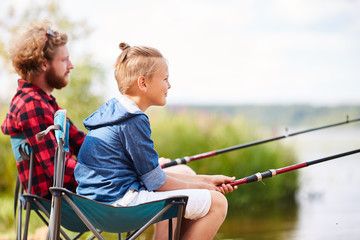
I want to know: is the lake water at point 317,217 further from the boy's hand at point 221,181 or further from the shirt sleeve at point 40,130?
the shirt sleeve at point 40,130

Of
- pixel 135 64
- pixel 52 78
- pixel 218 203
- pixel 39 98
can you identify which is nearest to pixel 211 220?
pixel 218 203

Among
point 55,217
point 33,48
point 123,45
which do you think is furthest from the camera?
point 33,48

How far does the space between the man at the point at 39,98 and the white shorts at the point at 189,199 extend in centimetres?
48

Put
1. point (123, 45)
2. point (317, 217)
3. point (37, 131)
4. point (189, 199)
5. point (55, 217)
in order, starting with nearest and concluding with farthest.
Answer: point (55, 217)
point (189, 199)
point (123, 45)
point (37, 131)
point (317, 217)

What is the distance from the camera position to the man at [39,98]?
7.35 feet

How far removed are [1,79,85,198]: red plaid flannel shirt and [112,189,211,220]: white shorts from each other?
1.57 ft

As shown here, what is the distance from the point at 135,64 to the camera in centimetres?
200

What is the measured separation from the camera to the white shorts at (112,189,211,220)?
1.84m

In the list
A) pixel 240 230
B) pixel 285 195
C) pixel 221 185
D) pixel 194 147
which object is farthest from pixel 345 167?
pixel 221 185

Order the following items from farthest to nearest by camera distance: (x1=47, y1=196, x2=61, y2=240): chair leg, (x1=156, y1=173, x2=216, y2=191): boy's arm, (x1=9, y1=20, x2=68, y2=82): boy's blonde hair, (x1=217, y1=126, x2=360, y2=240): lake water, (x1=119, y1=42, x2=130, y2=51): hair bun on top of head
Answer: (x1=217, y1=126, x2=360, y2=240): lake water < (x1=9, y1=20, x2=68, y2=82): boy's blonde hair < (x1=119, y1=42, x2=130, y2=51): hair bun on top of head < (x1=156, y1=173, x2=216, y2=191): boy's arm < (x1=47, y1=196, x2=61, y2=240): chair leg

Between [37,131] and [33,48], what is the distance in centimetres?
45

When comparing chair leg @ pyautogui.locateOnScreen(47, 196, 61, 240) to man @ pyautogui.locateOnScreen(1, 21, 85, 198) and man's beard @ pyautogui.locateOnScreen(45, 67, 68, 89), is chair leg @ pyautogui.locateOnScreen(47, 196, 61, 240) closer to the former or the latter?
man @ pyautogui.locateOnScreen(1, 21, 85, 198)

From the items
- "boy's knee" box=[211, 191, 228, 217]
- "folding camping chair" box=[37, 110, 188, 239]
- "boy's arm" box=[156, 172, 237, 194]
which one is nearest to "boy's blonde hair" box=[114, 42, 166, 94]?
"folding camping chair" box=[37, 110, 188, 239]

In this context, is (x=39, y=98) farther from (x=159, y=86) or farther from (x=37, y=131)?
(x=159, y=86)
